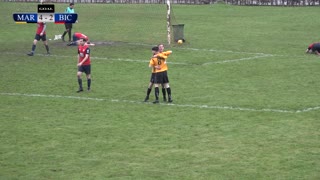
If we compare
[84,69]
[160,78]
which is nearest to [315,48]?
[84,69]

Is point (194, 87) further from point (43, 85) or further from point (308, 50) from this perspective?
point (308, 50)

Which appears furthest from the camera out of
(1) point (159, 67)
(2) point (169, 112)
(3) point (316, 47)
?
(3) point (316, 47)

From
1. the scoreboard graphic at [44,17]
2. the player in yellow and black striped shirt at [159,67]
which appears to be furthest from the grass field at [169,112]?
the scoreboard graphic at [44,17]

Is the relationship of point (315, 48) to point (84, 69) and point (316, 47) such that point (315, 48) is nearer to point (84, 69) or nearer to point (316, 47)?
point (316, 47)

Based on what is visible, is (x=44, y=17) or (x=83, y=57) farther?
(x=83, y=57)

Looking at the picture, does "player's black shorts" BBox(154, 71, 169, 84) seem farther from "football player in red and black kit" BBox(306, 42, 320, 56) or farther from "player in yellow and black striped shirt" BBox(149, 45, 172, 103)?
"football player in red and black kit" BBox(306, 42, 320, 56)

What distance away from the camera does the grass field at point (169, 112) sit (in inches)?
740

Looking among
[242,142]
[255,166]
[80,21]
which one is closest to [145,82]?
[242,142]

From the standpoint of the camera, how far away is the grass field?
18.8 m

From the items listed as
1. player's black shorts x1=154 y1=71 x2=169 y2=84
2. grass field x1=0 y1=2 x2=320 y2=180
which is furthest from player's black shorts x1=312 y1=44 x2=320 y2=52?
player's black shorts x1=154 y1=71 x2=169 y2=84

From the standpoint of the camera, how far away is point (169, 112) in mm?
25625

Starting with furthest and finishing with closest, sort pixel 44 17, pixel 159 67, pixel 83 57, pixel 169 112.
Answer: pixel 83 57 → pixel 159 67 → pixel 169 112 → pixel 44 17

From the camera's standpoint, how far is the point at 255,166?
60.8ft

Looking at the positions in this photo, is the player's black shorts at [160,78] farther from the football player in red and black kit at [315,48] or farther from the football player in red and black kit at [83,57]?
the football player in red and black kit at [315,48]
